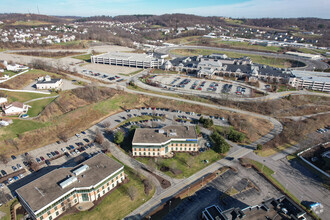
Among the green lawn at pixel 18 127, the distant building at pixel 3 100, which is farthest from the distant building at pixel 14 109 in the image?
the green lawn at pixel 18 127

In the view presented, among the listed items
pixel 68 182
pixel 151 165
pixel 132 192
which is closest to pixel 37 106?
pixel 68 182

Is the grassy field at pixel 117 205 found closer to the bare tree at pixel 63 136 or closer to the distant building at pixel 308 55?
the bare tree at pixel 63 136

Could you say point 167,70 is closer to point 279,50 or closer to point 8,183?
point 8,183

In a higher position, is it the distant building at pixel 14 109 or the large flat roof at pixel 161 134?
the distant building at pixel 14 109

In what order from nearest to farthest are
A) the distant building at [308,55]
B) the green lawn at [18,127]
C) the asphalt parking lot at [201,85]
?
the green lawn at [18,127] → the asphalt parking lot at [201,85] → the distant building at [308,55]

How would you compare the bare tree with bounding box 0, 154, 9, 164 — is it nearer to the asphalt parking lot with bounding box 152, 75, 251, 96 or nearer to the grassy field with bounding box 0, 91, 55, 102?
the grassy field with bounding box 0, 91, 55, 102

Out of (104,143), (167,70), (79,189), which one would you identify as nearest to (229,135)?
(104,143)

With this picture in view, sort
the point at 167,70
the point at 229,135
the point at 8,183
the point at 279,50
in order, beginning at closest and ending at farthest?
1. the point at 8,183
2. the point at 229,135
3. the point at 167,70
4. the point at 279,50
